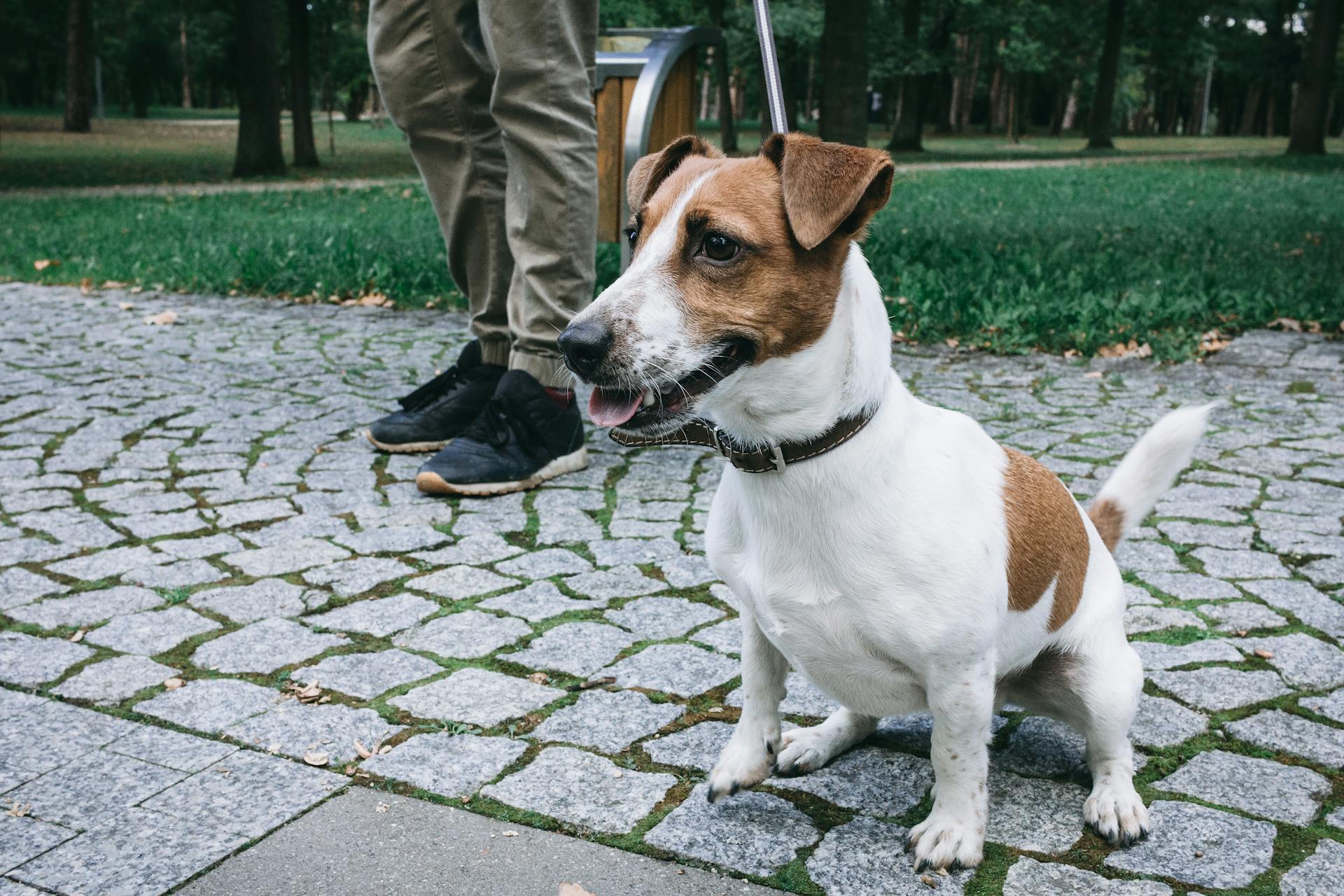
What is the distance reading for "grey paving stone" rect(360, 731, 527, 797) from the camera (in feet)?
8.09

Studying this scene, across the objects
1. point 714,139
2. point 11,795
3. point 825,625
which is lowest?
point 11,795

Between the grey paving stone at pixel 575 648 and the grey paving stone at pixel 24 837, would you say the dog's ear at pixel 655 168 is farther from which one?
the grey paving stone at pixel 24 837

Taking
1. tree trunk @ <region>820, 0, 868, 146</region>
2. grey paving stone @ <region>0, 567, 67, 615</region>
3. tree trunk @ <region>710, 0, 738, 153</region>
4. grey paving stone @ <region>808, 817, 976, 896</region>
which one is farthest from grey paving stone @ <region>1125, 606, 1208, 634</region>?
tree trunk @ <region>710, 0, 738, 153</region>

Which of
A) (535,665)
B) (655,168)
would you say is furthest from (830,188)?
(535,665)

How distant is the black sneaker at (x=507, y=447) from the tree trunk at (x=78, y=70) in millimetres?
36673

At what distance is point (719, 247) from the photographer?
2.15 m

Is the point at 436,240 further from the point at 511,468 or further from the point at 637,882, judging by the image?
the point at 637,882

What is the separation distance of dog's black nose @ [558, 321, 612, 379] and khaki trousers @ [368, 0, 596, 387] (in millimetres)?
1990

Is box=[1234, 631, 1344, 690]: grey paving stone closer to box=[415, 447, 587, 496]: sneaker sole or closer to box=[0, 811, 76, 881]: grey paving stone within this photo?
box=[415, 447, 587, 496]: sneaker sole

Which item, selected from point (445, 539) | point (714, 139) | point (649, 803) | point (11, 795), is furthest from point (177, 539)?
point (714, 139)

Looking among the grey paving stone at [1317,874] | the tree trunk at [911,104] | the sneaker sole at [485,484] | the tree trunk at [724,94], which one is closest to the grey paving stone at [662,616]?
the sneaker sole at [485,484]

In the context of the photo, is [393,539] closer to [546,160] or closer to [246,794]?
[546,160]

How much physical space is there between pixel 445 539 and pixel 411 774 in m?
1.52

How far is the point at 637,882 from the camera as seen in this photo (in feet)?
7.00
